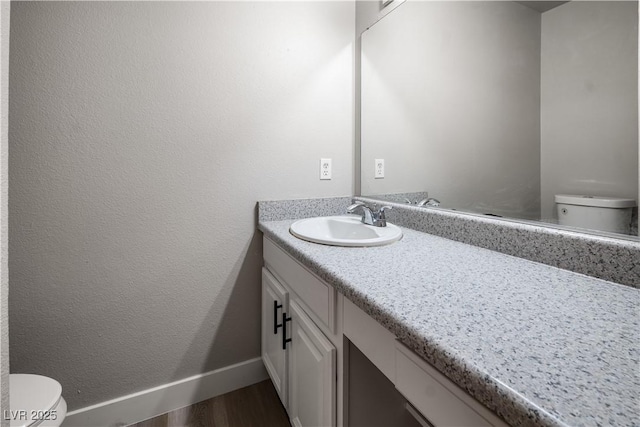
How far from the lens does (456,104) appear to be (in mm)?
1191

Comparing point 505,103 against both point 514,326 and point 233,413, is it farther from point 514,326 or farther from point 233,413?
point 233,413

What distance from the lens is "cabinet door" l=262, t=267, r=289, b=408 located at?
3.94 ft

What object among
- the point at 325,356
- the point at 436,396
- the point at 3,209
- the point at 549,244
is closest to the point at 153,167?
the point at 3,209

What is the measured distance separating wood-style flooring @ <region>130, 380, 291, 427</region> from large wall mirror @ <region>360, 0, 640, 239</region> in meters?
1.13

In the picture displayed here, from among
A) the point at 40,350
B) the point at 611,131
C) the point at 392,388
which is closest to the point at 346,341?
the point at 392,388

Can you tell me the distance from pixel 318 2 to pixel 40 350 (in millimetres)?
1960

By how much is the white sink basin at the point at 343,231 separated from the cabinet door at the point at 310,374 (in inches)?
10.0

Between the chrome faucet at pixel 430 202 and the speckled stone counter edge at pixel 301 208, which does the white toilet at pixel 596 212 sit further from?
the speckled stone counter edge at pixel 301 208

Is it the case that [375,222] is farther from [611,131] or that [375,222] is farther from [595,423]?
[595,423]

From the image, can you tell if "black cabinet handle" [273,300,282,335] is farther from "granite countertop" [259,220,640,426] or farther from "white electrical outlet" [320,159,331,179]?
"white electrical outlet" [320,159,331,179]

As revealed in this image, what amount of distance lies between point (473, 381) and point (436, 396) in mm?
126

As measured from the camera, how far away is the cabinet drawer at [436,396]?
434 millimetres

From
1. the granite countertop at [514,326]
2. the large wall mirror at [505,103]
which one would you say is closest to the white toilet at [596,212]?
the large wall mirror at [505,103]

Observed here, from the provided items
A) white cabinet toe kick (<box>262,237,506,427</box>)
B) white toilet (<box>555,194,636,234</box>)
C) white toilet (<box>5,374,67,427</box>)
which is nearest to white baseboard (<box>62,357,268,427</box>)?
white cabinet toe kick (<box>262,237,506,427</box>)
